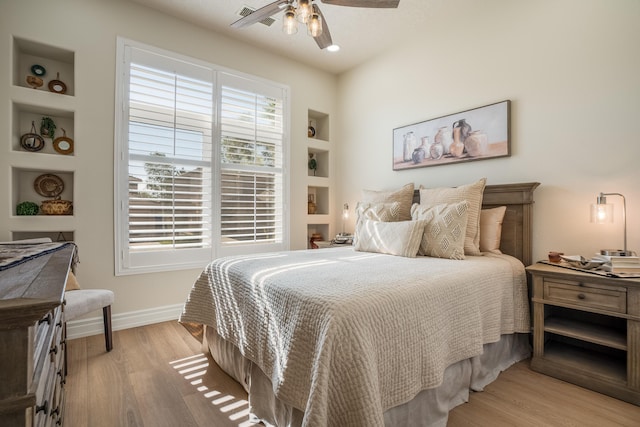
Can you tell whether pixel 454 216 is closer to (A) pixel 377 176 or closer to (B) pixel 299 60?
(A) pixel 377 176

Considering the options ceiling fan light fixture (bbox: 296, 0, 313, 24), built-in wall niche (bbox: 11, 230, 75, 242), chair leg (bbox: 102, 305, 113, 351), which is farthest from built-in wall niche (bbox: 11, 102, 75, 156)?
ceiling fan light fixture (bbox: 296, 0, 313, 24)

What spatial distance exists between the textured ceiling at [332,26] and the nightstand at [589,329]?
8.73 feet

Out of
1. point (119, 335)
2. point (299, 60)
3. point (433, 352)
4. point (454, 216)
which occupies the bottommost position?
point (119, 335)

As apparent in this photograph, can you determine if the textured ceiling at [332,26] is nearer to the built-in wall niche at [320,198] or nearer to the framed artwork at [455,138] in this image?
the framed artwork at [455,138]

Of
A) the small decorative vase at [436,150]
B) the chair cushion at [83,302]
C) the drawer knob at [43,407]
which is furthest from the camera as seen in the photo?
the small decorative vase at [436,150]

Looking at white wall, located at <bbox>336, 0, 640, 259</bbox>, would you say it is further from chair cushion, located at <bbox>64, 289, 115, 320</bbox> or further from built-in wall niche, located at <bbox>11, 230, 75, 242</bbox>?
built-in wall niche, located at <bbox>11, 230, 75, 242</bbox>

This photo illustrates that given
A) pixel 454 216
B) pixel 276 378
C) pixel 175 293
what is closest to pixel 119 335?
pixel 175 293

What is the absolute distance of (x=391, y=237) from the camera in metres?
2.61

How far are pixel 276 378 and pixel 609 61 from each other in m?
3.04

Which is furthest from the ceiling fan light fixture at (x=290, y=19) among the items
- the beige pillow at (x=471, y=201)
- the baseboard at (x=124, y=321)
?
the baseboard at (x=124, y=321)

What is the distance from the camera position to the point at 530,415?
1698 mm

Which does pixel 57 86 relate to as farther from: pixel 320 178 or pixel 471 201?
pixel 471 201

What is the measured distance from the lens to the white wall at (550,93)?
2229 millimetres

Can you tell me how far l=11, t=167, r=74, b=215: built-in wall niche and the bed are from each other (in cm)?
174
